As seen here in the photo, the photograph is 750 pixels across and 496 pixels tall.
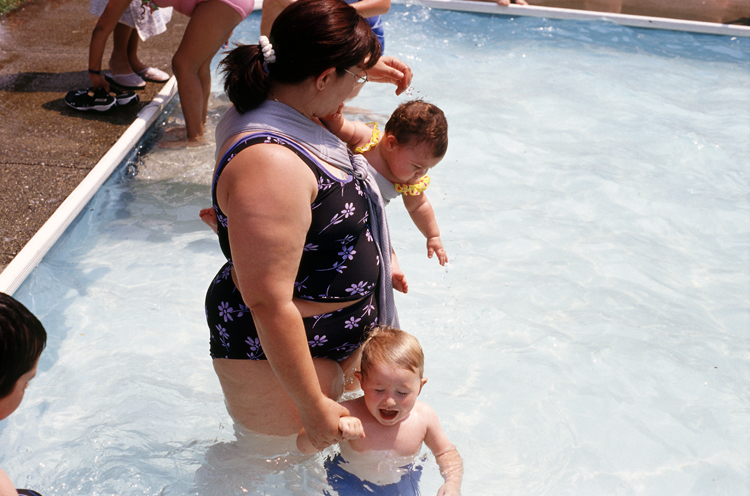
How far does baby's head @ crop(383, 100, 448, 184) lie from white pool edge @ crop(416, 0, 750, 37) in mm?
7990

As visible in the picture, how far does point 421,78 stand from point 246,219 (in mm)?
6609

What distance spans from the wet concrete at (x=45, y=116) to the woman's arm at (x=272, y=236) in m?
2.59

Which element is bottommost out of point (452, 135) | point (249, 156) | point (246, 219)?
point (452, 135)

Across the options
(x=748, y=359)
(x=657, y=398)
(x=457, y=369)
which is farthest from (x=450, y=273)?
(x=748, y=359)

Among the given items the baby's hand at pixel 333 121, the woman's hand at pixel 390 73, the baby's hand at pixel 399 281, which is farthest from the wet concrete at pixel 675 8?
the baby's hand at pixel 399 281

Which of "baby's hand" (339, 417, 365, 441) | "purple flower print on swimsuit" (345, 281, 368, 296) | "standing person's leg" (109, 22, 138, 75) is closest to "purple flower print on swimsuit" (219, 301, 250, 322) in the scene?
"purple flower print on swimsuit" (345, 281, 368, 296)

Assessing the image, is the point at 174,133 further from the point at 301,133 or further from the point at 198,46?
the point at 301,133

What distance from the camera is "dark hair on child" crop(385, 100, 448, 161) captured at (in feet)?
8.43

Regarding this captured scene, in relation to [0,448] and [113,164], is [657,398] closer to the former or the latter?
[0,448]

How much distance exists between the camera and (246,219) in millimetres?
1543

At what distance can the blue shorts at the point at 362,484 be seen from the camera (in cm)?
242

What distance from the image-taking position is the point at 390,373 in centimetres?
222

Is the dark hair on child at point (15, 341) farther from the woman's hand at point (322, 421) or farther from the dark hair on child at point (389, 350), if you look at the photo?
the dark hair on child at point (389, 350)

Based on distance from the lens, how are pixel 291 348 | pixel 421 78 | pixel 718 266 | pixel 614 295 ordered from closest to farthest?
pixel 291 348
pixel 614 295
pixel 718 266
pixel 421 78
